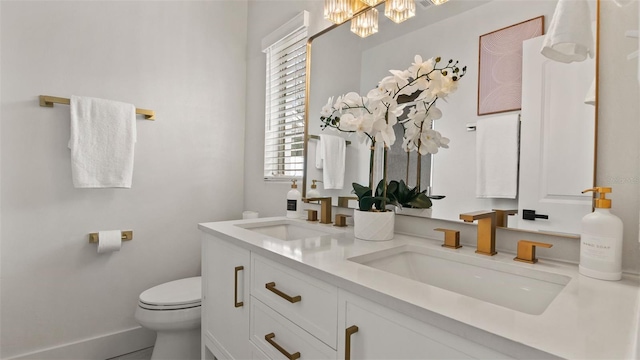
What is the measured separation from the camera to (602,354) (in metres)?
0.40

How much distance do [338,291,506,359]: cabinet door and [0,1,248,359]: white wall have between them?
1689 mm

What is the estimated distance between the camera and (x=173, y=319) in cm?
155

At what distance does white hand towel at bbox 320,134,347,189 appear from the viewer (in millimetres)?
1492

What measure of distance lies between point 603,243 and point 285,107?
164 cm

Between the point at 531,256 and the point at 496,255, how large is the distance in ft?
0.29

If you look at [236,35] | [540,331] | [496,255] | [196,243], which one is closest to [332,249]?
[496,255]

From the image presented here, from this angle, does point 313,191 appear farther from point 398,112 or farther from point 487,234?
point 487,234

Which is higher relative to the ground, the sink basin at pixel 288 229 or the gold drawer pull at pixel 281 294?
the sink basin at pixel 288 229

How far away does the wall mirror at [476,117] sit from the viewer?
32.1 inches

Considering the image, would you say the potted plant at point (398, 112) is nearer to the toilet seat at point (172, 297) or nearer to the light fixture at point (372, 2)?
the light fixture at point (372, 2)

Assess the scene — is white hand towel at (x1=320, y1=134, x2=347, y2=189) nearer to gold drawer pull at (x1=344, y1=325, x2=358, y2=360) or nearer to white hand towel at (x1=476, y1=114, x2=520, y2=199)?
white hand towel at (x1=476, y1=114, x2=520, y2=199)

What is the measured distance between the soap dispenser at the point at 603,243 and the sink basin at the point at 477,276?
0.07 metres

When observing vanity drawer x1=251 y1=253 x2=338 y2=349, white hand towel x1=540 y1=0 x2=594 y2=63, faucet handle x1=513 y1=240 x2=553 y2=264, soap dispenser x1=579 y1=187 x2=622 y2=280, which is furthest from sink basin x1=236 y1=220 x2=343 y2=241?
white hand towel x1=540 y1=0 x2=594 y2=63

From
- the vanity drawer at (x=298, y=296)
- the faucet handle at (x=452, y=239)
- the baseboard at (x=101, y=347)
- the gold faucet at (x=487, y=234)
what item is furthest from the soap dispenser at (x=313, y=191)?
the baseboard at (x=101, y=347)
